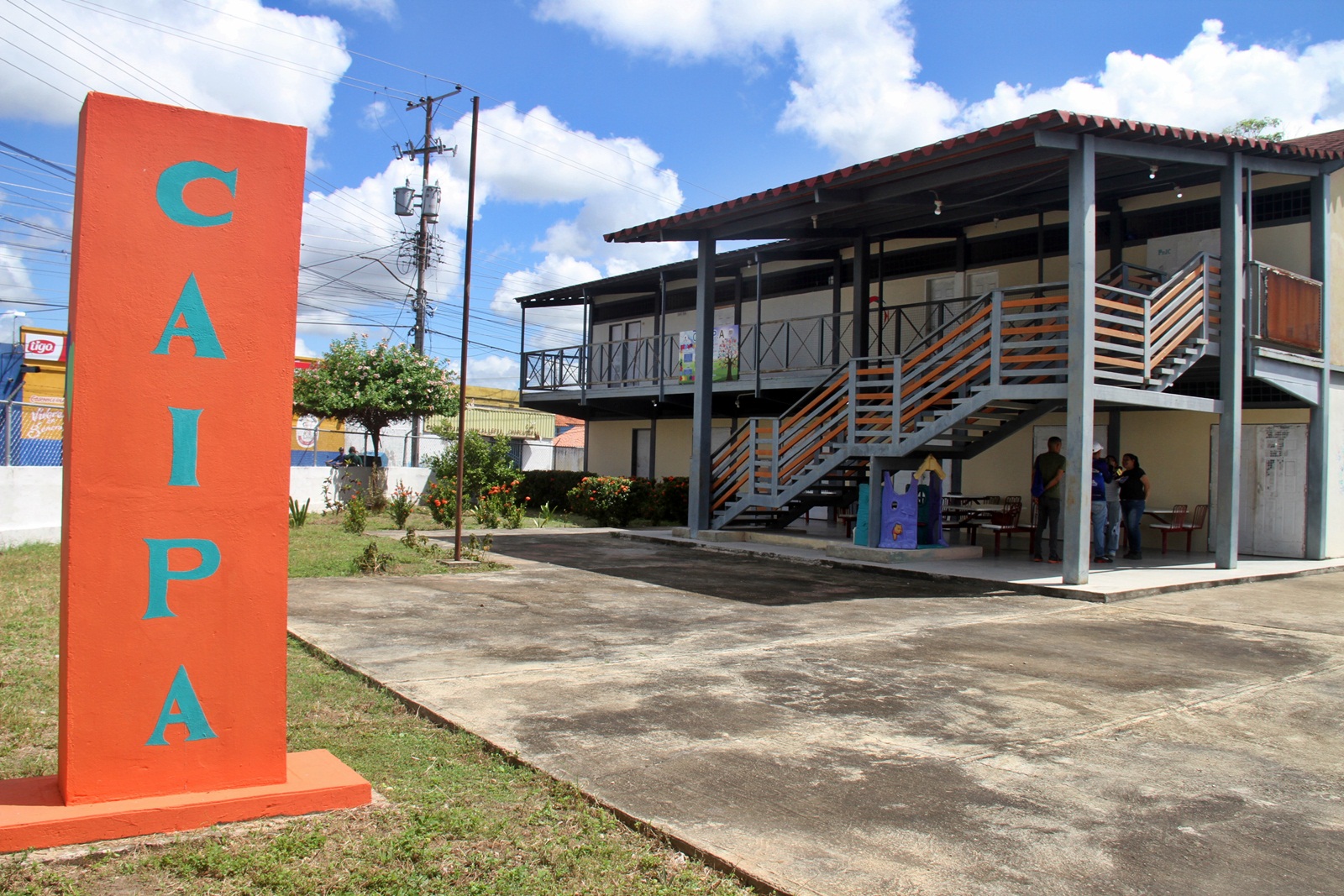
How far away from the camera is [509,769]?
4.55 metres

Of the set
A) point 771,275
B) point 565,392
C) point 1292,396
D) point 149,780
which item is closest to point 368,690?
point 149,780

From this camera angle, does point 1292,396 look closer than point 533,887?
No

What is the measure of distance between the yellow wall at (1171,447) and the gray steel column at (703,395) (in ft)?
18.0

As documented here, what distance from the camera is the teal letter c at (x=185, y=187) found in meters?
3.91

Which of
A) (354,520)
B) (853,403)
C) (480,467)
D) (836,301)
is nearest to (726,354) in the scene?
(836,301)

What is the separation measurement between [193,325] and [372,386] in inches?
740

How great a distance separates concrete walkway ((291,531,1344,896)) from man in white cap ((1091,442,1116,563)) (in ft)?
9.75

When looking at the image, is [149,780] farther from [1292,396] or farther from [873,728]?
[1292,396]

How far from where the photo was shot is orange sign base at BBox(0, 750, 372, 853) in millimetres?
3539

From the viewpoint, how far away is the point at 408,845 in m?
3.62

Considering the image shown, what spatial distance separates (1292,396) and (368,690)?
1401 centimetres

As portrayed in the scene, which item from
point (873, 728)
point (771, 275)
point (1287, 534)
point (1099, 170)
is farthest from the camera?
point (771, 275)

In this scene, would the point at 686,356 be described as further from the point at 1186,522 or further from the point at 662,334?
the point at 1186,522

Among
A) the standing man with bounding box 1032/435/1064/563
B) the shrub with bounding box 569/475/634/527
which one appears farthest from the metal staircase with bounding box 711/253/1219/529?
the shrub with bounding box 569/475/634/527
